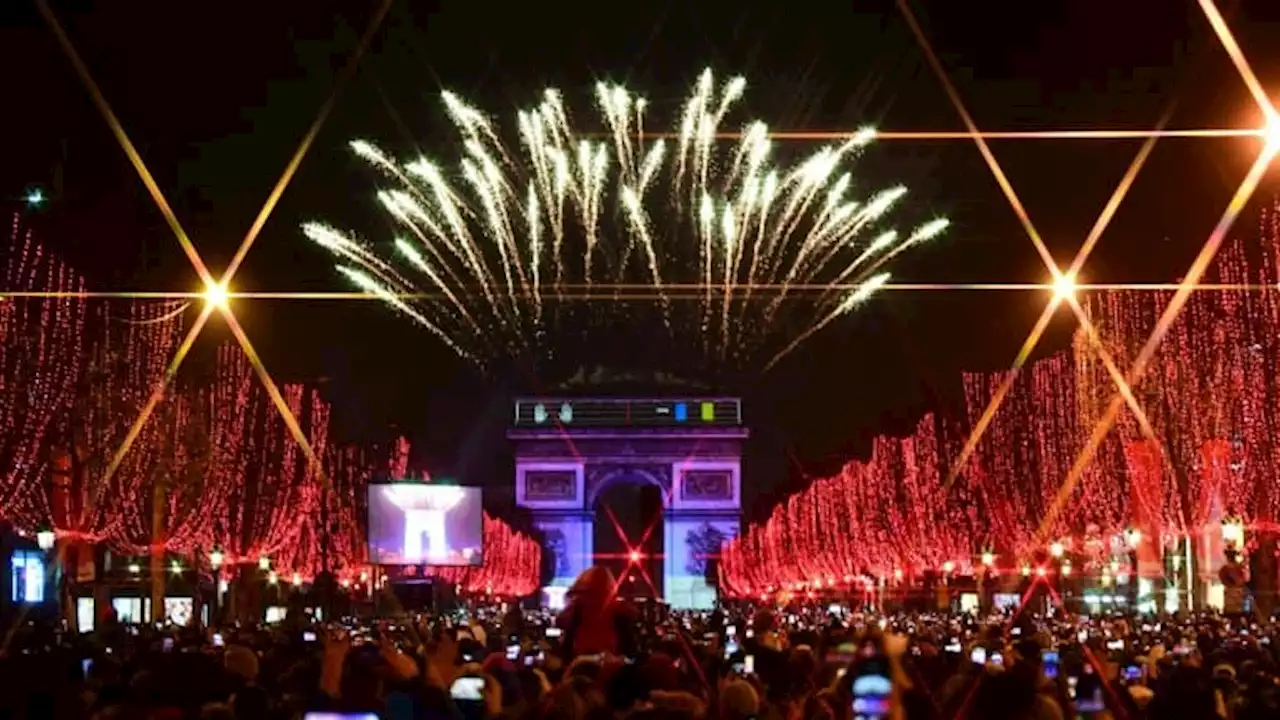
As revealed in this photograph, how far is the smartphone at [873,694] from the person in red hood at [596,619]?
4.76 metres

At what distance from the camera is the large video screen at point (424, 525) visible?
143 feet

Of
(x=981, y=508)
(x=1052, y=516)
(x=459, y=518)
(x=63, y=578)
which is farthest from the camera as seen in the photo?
(x=981, y=508)

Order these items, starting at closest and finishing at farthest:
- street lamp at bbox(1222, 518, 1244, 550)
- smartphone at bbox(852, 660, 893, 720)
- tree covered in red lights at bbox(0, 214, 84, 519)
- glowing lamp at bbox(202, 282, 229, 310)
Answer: smartphone at bbox(852, 660, 893, 720)
glowing lamp at bbox(202, 282, 229, 310)
tree covered in red lights at bbox(0, 214, 84, 519)
street lamp at bbox(1222, 518, 1244, 550)

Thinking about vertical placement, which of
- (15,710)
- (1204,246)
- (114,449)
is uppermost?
(1204,246)

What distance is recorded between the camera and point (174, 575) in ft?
224

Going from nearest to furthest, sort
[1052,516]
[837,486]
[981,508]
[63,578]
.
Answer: [63,578] < [1052,516] < [981,508] < [837,486]

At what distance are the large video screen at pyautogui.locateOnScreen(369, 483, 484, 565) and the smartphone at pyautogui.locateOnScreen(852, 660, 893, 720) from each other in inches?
1150

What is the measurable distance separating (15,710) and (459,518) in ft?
103

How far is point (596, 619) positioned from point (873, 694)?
18.6 feet

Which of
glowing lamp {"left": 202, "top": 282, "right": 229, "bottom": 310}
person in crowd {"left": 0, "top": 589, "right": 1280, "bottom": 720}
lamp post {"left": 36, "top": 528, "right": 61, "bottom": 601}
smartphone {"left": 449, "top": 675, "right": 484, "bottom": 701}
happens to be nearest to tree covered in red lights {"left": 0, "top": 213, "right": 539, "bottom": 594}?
lamp post {"left": 36, "top": 528, "right": 61, "bottom": 601}

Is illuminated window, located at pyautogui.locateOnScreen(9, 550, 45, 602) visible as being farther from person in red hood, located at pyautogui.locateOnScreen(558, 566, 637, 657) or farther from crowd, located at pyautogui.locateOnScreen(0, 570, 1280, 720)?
person in red hood, located at pyautogui.locateOnScreen(558, 566, 637, 657)

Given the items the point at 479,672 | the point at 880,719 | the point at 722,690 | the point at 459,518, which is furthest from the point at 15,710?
the point at 459,518

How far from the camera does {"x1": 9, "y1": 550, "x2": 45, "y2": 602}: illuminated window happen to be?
54.6 meters

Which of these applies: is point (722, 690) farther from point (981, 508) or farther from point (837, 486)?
point (837, 486)
